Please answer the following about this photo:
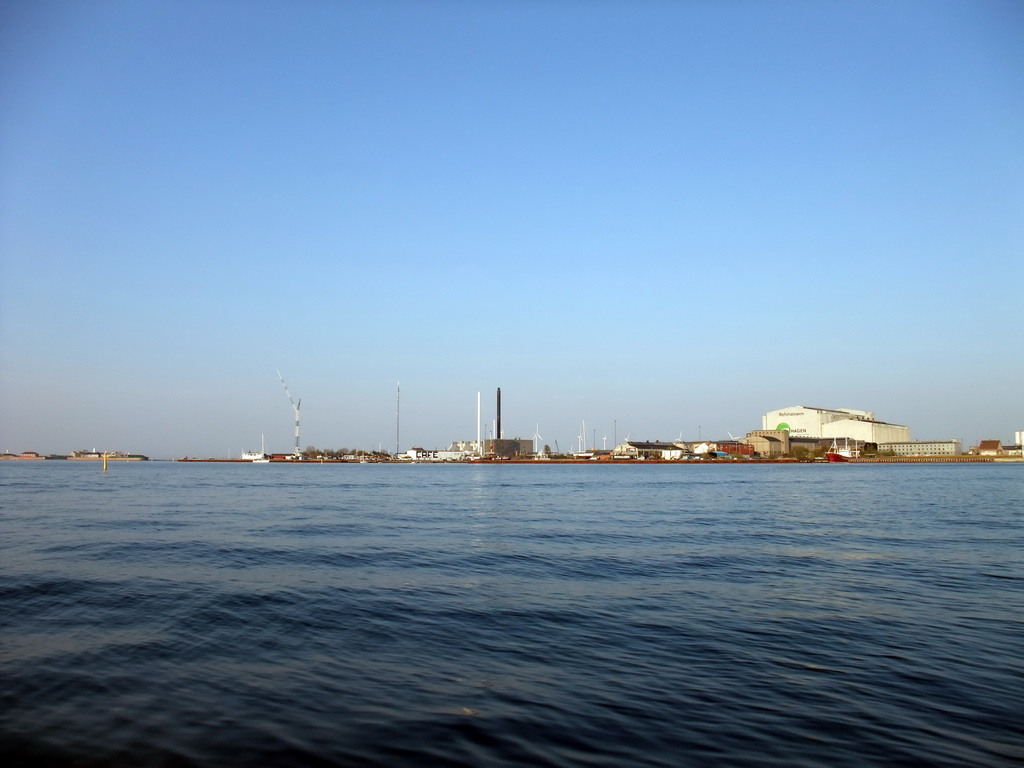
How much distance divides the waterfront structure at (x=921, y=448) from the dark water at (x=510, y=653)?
19056cm

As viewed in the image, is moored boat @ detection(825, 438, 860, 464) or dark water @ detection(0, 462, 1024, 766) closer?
dark water @ detection(0, 462, 1024, 766)

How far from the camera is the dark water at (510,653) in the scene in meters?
7.11

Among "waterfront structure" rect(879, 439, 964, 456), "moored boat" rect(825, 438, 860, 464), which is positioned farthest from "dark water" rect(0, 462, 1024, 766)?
"waterfront structure" rect(879, 439, 964, 456)

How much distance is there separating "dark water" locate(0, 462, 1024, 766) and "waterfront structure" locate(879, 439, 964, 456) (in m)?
191

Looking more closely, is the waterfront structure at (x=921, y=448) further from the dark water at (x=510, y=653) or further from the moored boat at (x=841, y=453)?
the dark water at (x=510, y=653)

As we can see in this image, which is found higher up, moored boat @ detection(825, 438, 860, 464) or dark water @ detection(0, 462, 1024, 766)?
moored boat @ detection(825, 438, 860, 464)

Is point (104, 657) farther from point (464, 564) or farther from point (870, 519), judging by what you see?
point (870, 519)

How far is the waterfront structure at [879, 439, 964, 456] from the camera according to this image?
19150cm

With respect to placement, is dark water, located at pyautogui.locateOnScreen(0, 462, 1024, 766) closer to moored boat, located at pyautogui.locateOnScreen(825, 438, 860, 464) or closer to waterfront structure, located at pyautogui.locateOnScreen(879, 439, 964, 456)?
moored boat, located at pyautogui.locateOnScreen(825, 438, 860, 464)

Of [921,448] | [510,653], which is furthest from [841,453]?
[510,653]

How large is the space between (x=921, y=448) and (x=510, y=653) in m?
218

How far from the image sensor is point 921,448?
196 meters

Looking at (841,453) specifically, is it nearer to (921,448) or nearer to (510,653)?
(921,448)

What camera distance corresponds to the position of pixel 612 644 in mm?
10836
